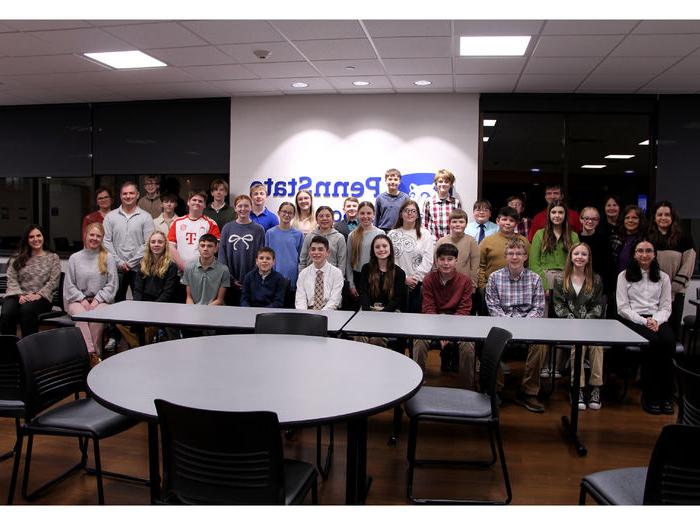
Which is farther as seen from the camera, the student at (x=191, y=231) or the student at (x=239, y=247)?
the student at (x=191, y=231)

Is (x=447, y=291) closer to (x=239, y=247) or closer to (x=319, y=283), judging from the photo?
(x=319, y=283)

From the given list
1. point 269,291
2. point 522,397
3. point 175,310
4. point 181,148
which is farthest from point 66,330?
point 181,148

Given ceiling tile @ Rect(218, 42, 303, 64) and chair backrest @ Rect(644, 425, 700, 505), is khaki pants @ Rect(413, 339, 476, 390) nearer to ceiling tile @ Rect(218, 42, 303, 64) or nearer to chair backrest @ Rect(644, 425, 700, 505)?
chair backrest @ Rect(644, 425, 700, 505)

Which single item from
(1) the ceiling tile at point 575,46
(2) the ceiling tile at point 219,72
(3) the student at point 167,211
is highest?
(2) the ceiling tile at point 219,72

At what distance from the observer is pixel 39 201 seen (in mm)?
8156

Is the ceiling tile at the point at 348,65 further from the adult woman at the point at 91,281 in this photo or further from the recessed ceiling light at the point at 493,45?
the adult woman at the point at 91,281

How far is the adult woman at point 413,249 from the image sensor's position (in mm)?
5145

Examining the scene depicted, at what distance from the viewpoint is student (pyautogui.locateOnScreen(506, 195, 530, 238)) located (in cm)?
588

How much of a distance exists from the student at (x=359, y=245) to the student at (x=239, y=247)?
927 millimetres

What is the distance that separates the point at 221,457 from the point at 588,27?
4.16 meters

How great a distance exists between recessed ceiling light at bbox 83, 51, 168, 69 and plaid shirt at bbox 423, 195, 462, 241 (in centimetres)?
313

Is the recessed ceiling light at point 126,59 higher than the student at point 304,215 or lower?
higher

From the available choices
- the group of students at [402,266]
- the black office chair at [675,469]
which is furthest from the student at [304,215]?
the black office chair at [675,469]

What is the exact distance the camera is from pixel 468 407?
2852 millimetres
